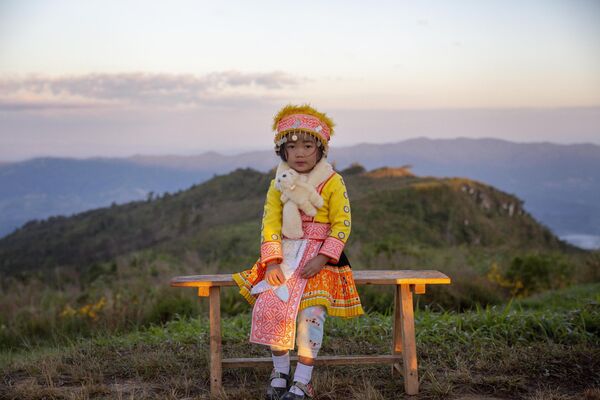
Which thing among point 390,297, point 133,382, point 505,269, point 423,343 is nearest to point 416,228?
point 505,269

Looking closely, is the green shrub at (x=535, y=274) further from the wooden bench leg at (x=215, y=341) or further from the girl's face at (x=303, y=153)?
the wooden bench leg at (x=215, y=341)

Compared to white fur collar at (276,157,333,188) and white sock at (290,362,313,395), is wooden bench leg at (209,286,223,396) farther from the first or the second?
white fur collar at (276,157,333,188)

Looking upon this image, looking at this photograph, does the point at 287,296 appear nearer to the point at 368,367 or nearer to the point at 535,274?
the point at 368,367

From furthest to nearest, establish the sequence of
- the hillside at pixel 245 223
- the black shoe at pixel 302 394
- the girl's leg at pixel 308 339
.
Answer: the hillside at pixel 245 223, the girl's leg at pixel 308 339, the black shoe at pixel 302 394

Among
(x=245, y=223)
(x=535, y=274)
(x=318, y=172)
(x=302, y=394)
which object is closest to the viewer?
(x=302, y=394)

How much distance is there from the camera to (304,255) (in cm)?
419

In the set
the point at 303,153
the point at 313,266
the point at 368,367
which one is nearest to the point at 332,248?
the point at 313,266

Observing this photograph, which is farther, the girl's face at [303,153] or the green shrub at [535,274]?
the green shrub at [535,274]

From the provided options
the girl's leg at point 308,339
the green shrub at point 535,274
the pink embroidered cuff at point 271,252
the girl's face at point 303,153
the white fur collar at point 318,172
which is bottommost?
the green shrub at point 535,274

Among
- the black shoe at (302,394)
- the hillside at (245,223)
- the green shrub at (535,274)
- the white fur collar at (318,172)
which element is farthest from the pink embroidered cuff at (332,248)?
the hillside at (245,223)

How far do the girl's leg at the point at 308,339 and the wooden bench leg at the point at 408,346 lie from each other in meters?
0.60

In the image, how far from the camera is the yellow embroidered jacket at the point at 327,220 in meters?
4.12

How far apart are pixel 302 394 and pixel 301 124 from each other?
1.74 m

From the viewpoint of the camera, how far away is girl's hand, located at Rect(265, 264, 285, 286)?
4.12 m
